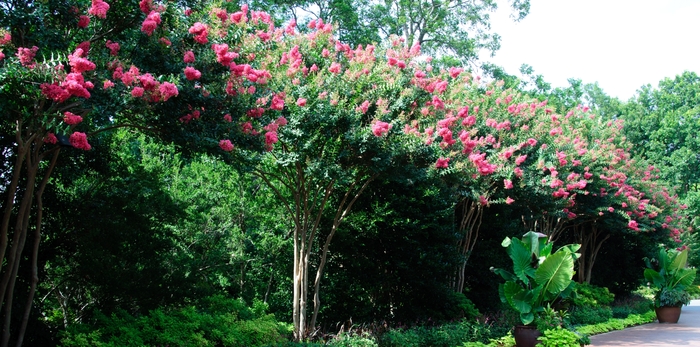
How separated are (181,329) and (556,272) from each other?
6.76m

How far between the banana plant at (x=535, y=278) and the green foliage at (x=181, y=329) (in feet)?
15.2

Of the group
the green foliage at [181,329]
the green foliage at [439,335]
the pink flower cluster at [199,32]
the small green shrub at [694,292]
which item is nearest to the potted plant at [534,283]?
the green foliage at [439,335]

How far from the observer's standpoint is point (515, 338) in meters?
10.8

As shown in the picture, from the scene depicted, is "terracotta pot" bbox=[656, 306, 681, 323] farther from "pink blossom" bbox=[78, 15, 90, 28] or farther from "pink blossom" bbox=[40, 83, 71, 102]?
"pink blossom" bbox=[40, 83, 71, 102]

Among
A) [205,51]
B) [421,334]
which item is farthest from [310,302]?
[205,51]

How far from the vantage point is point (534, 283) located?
11.3m

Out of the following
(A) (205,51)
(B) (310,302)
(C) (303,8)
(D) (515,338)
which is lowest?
(D) (515,338)

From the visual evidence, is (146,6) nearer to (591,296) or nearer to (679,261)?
(591,296)

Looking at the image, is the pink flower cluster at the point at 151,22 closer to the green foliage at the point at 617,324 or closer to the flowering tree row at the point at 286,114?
the flowering tree row at the point at 286,114

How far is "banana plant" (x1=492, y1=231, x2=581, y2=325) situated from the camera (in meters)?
10.7

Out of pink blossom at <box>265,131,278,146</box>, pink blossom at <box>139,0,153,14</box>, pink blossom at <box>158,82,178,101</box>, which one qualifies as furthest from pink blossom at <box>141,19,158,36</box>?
pink blossom at <box>265,131,278,146</box>

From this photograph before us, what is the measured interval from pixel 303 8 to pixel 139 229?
48.1 feet

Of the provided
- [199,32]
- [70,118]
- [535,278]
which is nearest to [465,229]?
[535,278]

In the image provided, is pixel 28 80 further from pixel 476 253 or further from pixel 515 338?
pixel 476 253
